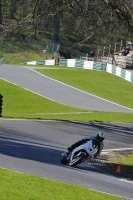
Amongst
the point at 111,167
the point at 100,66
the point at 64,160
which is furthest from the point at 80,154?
the point at 100,66

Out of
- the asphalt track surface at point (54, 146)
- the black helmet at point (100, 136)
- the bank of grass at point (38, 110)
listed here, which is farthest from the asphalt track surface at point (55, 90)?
the black helmet at point (100, 136)

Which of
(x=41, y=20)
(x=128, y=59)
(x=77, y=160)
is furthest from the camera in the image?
(x=128, y=59)

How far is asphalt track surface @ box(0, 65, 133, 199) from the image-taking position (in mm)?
12955

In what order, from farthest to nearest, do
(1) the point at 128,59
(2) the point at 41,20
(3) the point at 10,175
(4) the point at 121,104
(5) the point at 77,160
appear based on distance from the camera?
(1) the point at 128,59
(4) the point at 121,104
(2) the point at 41,20
(5) the point at 77,160
(3) the point at 10,175

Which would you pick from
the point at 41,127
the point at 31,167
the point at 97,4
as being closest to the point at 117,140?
the point at 41,127

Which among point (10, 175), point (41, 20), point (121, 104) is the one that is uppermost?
point (41, 20)

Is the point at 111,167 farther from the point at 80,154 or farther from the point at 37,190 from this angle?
the point at 37,190

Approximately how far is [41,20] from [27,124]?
169 inches

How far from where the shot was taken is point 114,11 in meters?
18.1

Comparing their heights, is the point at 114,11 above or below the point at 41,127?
above

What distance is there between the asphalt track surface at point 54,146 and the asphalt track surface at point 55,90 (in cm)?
994

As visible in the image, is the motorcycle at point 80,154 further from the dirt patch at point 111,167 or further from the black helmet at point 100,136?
the dirt patch at point 111,167

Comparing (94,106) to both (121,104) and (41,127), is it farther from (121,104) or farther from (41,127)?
(41,127)

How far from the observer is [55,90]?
40281 millimetres
